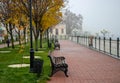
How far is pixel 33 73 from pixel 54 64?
1113mm

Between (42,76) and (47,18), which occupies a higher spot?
(47,18)

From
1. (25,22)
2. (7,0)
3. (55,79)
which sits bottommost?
(55,79)

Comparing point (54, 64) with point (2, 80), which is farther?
point (54, 64)

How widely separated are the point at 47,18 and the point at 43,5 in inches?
208

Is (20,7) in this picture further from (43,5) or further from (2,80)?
(2,80)

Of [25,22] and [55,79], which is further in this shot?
[25,22]

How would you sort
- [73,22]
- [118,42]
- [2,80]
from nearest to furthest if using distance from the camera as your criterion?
[2,80]
[118,42]
[73,22]

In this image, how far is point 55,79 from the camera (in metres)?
13.0

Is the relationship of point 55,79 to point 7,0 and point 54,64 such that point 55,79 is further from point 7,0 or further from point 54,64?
point 7,0

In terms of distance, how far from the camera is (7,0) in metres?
32.9

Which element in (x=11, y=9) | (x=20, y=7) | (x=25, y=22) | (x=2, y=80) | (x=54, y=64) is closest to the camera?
(x=2, y=80)

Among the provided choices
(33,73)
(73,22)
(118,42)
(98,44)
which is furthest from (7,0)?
(73,22)

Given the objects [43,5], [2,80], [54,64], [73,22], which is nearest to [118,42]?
[43,5]

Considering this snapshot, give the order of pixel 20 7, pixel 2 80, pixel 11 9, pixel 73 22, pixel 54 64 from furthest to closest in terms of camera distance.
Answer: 1. pixel 73 22
2. pixel 11 9
3. pixel 20 7
4. pixel 54 64
5. pixel 2 80
